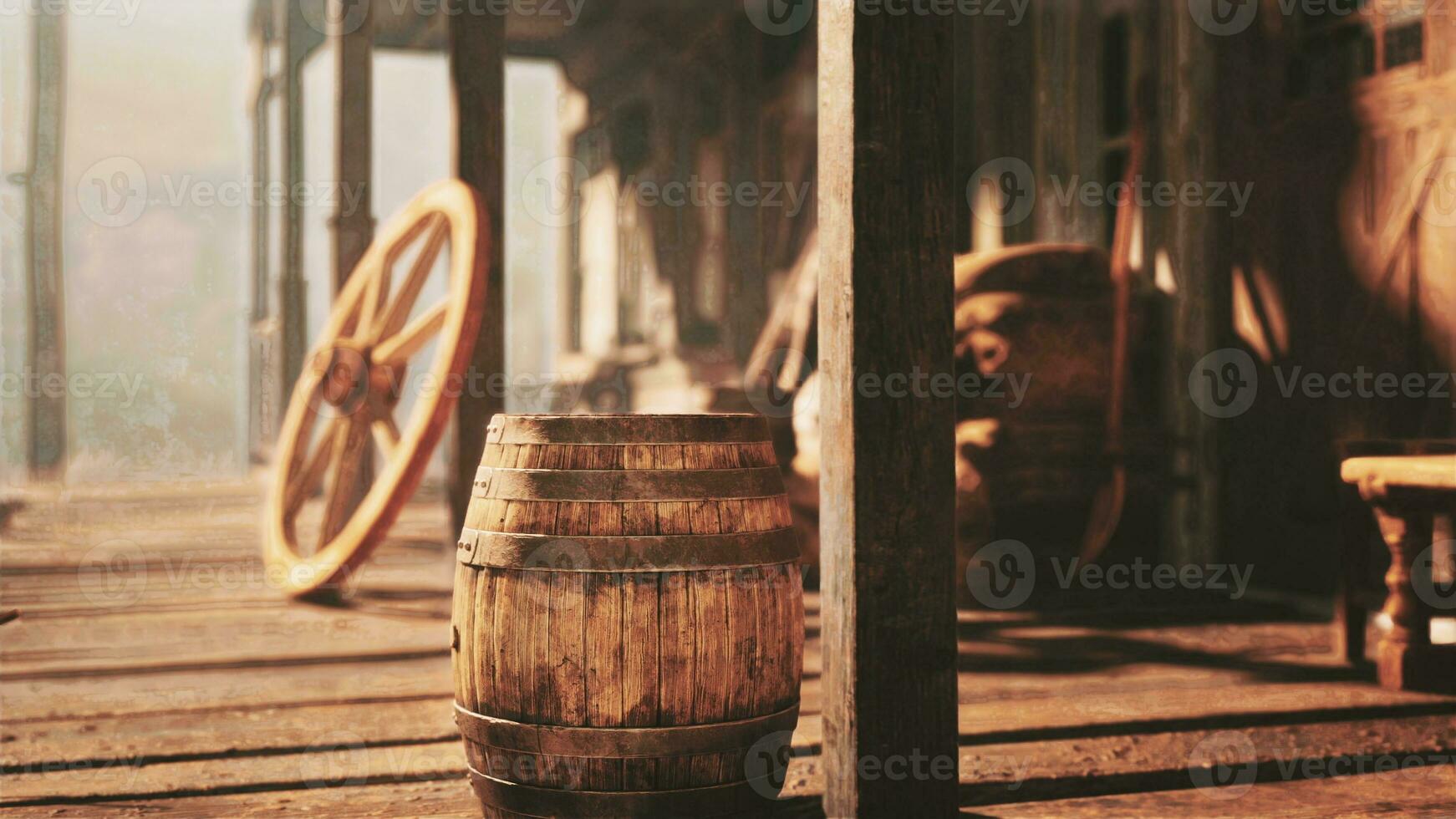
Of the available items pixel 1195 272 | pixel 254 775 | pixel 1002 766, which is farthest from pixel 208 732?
pixel 1195 272

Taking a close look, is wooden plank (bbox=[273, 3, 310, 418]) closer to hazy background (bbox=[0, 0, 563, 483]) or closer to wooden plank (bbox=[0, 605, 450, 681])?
wooden plank (bbox=[0, 605, 450, 681])

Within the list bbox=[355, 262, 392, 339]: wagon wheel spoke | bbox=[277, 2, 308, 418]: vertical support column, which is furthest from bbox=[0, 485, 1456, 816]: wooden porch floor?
bbox=[277, 2, 308, 418]: vertical support column

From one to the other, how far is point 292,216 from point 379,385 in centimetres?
580

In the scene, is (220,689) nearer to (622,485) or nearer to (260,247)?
(622,485)

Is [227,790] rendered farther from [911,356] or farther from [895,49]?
[895,49]

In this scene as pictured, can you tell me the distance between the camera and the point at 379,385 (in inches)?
221

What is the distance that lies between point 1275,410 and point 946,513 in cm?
365

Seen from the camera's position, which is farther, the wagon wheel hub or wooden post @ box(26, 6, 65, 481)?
wooden post @ box(26, 6, 65, 481)

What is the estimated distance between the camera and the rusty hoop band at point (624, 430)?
7.86 feet

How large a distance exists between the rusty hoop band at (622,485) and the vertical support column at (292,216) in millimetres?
8481

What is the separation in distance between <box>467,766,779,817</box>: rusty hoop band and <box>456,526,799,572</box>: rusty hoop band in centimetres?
40

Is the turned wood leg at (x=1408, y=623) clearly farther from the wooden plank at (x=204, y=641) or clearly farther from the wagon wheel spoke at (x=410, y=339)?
A: the wagon wheel spoke at (x=410, y=339)

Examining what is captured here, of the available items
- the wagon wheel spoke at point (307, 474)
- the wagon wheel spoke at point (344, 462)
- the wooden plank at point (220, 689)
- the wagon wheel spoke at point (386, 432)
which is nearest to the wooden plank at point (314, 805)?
the wooden plank at point (220, 689)

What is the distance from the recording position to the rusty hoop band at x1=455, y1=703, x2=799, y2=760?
2.30 m
